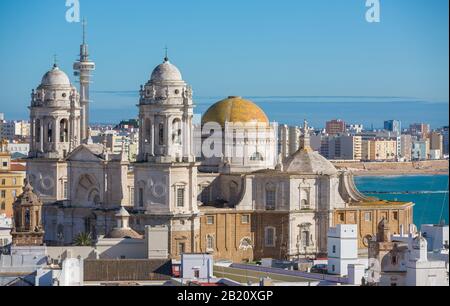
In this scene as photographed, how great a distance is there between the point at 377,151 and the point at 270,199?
314 ft

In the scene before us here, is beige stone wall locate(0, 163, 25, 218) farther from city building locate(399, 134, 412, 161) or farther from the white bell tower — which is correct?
city building locate(399, 134, 412, 161)

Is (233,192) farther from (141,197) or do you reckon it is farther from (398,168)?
(398,168)

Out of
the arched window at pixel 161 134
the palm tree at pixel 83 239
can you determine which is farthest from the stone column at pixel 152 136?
the palm tree at pixel 83 239

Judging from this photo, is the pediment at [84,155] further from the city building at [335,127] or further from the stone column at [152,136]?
the city building at [335,127]

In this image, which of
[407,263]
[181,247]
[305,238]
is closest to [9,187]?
[305,238]

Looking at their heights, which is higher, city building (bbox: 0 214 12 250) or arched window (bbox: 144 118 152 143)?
arched window (bbox: 144 118 152 143)

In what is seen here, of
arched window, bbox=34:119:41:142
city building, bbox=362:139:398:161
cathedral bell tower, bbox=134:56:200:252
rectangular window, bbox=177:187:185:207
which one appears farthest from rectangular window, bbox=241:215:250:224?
city building, bbox=362:139:398:161

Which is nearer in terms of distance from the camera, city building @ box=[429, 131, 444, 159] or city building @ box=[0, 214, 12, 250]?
city building @ box=[0, 214, 12, 250]

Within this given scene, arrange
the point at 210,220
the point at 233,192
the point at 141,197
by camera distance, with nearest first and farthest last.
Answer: the point at 141,197, the point at 210,220, the point at 233,192

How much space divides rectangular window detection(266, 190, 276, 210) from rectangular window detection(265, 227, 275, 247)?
586 millimetres

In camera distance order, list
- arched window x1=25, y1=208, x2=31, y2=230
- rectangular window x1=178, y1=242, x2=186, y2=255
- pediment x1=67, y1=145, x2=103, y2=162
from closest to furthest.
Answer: arched window x1=25, y1=208, x2=31, y2=230
rectangular window x1=178, y1=242, x2=186, y2=255
pediment x1=67, y1=145, x2=103, y2=162

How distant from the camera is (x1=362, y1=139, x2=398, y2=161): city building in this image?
497 feet

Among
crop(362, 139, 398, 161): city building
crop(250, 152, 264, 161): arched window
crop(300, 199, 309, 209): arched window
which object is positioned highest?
crop(362, 139, 398, 161): city building

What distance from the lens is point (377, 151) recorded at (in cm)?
15175
